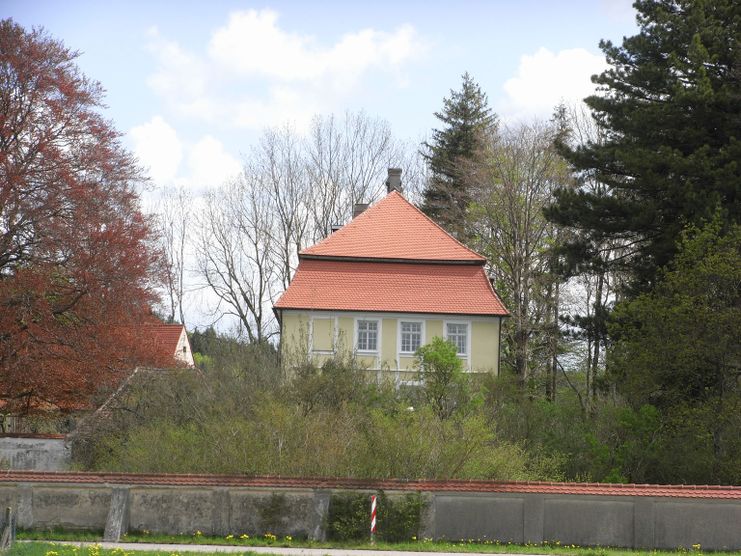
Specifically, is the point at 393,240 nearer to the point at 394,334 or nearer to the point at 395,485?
the point at 394,334

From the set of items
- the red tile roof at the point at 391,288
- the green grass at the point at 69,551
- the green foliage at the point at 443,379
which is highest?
the red tile roof at the point at 391,288

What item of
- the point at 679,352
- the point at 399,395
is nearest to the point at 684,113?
A: the point at 679,352

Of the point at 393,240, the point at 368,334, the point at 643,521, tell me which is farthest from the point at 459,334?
the point at 643,521

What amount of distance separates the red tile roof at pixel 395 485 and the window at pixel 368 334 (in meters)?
17.3

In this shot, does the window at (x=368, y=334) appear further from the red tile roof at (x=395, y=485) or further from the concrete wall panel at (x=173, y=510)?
the concrete wall panel at (x=173, y=510)

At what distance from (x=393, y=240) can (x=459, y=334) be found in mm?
4517

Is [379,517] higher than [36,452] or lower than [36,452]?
lower

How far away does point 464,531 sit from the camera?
17.1m

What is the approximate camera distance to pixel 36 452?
23.7 metres

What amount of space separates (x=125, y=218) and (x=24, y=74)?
4762 millimetres

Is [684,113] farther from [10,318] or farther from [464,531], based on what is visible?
[10,318]

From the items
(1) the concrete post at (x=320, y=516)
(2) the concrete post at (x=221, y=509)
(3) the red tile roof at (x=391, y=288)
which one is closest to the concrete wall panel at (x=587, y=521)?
(1) the concrete post at (x=320, y=516)

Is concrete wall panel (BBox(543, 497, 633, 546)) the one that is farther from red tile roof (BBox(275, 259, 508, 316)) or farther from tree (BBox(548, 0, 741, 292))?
red tile roof (BBox(275, 259, 508, 316))

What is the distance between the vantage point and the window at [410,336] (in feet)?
114
